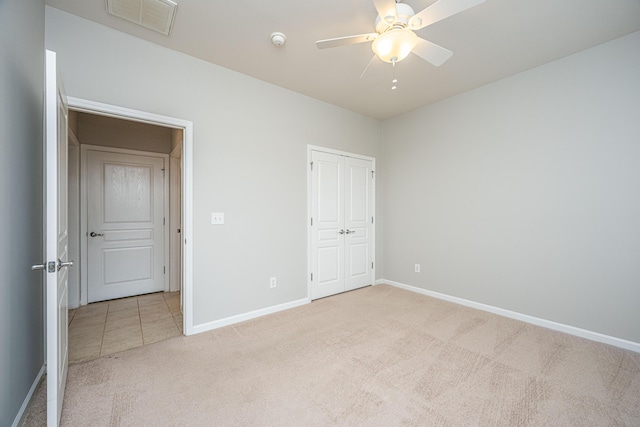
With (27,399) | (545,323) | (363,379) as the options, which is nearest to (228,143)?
(27,399)

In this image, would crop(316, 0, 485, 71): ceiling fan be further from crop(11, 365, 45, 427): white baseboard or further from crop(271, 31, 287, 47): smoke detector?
crop(11, 365, 45, 427): white baseboard

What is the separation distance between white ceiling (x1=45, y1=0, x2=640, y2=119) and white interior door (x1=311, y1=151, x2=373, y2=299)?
1.16m

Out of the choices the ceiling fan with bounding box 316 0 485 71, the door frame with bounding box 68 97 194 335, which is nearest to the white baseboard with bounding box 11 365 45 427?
the door frame with bounding box 68 97 194 335

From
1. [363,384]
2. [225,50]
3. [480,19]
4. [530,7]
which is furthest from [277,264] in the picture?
[530,7]

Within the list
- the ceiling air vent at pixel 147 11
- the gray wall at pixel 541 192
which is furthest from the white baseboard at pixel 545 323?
the ceiling air vent at pixel 147 11

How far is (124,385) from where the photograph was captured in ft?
6.08

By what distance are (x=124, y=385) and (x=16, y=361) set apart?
61 centimetres

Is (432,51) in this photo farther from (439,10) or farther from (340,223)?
(340,223)

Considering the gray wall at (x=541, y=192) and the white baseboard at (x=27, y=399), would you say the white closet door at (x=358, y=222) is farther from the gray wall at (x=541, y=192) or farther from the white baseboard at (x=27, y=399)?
the white baseboard at (x=27, y=399)

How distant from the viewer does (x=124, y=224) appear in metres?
3.79

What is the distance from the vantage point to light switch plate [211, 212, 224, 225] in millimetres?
2782

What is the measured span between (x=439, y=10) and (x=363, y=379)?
7.98 feet

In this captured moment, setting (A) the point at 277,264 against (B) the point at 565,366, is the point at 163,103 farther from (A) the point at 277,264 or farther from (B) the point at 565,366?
(B) the point at 565,366

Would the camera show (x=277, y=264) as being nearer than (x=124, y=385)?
No
